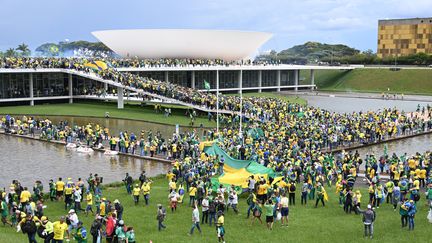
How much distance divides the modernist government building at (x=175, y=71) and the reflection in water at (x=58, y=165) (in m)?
21.2

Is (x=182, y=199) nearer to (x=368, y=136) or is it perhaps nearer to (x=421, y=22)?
(x=368, y=136)

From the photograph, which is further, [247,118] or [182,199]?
[247,118]

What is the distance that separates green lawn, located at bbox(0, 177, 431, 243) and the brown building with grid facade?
3445 inches

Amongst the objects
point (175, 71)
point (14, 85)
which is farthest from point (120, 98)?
point (175, 71)

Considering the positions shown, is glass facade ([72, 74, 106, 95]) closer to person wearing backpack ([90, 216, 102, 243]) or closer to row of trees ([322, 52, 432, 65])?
person wearing backpack ([90, 216, 102, 243])

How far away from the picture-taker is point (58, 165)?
85.1 ft

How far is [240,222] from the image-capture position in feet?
51.8

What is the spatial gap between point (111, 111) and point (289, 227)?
32.8 meters

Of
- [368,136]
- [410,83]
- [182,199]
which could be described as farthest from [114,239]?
[410,83]

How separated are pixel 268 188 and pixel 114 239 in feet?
20.1

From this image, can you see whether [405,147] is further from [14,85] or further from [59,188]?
[14,85]

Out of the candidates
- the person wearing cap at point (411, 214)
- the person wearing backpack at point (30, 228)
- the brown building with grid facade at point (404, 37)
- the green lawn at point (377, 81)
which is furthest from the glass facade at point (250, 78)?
the person wearing backpack at point (30, 228)

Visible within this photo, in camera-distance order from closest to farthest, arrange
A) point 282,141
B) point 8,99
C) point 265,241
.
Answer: point 265,241 → point 282,141 → point 8,99

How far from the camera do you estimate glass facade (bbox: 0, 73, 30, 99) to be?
50.7 m
